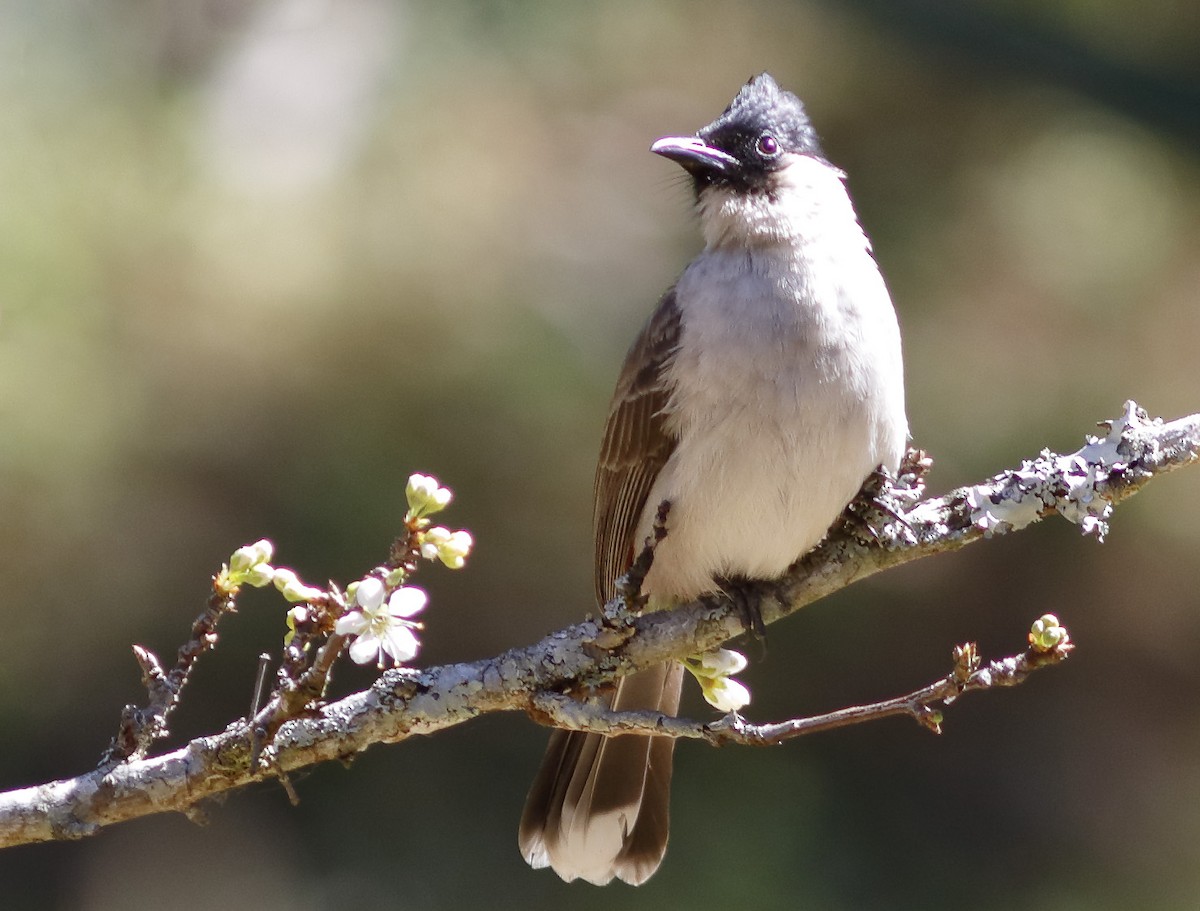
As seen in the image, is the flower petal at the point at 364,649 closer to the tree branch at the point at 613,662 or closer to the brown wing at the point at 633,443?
the tree branch at the point at 613,662

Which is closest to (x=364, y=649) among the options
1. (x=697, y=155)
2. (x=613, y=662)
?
(x=613, y=662)

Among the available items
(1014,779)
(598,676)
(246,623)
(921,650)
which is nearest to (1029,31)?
(921,650)

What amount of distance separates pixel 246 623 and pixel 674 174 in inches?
95.0

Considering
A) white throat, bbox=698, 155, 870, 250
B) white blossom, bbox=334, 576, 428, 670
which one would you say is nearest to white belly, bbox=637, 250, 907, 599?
white throat, bbox=698, 155, 870, 250

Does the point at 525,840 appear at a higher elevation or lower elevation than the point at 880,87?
lower

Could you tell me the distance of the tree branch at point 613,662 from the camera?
2309 mm

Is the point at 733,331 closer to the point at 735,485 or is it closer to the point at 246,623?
the point at 735,485

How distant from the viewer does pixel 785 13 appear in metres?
5.91

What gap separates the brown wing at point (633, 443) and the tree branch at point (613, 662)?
457 millimetres

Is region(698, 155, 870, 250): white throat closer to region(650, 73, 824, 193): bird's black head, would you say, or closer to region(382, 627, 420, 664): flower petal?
region(650, 73, 824, 193): bird's black head

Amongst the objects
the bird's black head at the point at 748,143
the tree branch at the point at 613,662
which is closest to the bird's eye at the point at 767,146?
the bird's black head at the point at 748,143

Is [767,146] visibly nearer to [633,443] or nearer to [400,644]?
[633,443]

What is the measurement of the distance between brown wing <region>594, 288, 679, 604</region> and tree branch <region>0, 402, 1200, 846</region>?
1.50ft

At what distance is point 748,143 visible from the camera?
143 inches
